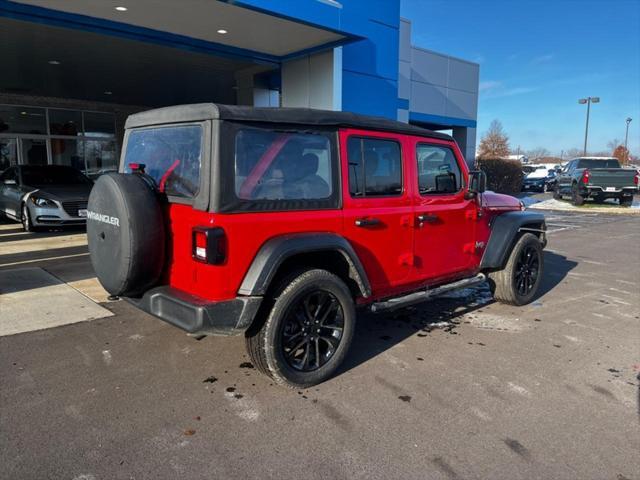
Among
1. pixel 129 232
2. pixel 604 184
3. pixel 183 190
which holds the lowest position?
pixel 129 232

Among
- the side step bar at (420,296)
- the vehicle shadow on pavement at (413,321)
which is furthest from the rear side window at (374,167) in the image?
the vehicle shadow on pavement at (413,321)

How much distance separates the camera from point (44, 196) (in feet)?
32.1

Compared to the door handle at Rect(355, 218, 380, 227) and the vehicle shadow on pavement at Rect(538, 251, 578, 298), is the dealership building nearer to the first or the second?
the vehicle shadow on pavement at Rect(538, 251, 578, 298)

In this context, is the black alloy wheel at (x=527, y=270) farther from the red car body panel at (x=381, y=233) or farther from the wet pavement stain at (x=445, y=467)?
the wet pavement stain at (x=445, y=467)

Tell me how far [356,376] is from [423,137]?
225 centimetres

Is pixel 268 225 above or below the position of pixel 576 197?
above

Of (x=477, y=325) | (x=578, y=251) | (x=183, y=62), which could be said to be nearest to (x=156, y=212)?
(x=477, y=325)

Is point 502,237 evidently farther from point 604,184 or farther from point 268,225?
point 604,184

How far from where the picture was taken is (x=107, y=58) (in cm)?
1159

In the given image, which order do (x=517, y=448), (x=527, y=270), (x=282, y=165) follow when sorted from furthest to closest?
(x=527, y=270) < (x=282, y=165) < (x=517, y=448)

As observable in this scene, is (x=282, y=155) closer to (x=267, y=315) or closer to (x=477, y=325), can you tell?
(x=267, y=315)

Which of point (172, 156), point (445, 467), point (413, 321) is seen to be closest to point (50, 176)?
point (172, 156)

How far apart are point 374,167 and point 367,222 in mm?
495

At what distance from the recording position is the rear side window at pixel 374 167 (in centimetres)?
379
